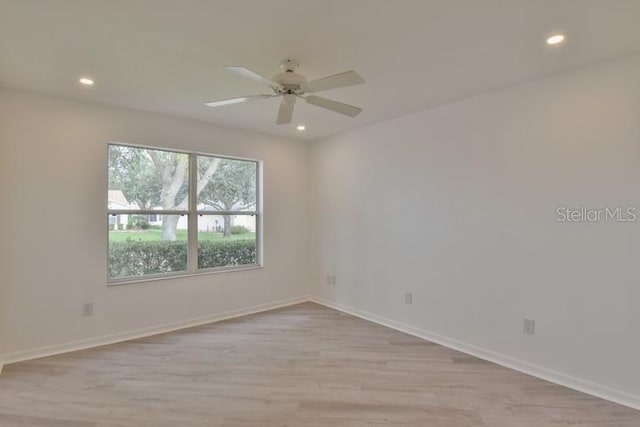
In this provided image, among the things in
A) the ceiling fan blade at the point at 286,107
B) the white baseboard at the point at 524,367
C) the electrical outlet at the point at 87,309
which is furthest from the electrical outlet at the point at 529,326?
the electrical outlet at the point at 87,309

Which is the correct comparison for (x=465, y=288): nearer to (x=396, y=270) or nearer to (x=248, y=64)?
(x=396, y=270)

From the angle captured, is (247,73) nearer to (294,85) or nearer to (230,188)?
(294,85)

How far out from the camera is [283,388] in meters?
2.55

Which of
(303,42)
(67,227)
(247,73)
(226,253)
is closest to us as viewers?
(247,73)

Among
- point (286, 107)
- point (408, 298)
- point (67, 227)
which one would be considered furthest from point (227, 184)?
point (408, 298)

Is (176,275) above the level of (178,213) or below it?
below

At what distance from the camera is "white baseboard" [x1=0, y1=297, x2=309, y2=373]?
9.94 feet

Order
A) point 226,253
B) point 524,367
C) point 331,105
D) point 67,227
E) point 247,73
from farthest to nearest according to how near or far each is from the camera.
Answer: point 226,253
point 67,227
point 524,367
point 331,105
point 247,73

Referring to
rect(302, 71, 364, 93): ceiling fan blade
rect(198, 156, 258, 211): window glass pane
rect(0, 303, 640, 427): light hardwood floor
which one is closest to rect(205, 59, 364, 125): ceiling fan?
rect(302, 71, 364, 93): ceiling fan blade

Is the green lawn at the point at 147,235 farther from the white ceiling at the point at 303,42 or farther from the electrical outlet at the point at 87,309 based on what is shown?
the white ceiling at the point at 303,42

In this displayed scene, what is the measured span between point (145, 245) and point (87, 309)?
85 cm

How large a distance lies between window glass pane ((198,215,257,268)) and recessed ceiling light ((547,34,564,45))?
12.4 feet

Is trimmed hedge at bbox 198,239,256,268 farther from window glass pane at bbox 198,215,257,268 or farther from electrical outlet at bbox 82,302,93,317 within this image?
electrical outlet at bbox 82,302,93,317

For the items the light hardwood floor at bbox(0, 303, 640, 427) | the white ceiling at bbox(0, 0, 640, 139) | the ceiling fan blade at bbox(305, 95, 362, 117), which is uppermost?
the white ceiling at bbox(0, 0, 640, 139)
